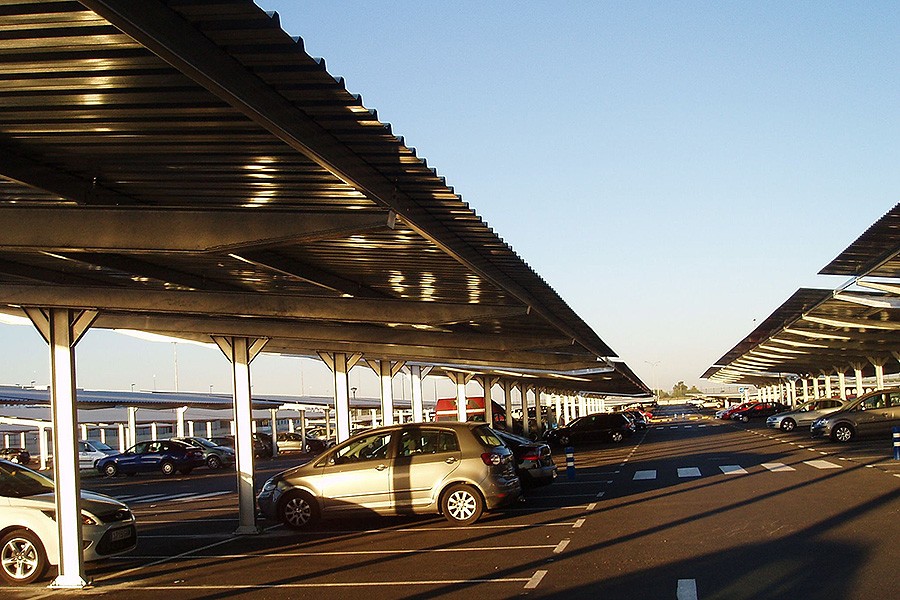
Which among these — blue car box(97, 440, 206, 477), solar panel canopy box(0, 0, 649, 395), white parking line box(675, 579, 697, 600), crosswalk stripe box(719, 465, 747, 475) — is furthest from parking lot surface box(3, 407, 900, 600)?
blue car box(97, 440, 206, 477)

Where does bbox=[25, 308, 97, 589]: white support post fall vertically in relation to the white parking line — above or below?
above

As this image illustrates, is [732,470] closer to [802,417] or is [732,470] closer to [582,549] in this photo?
[582,549]

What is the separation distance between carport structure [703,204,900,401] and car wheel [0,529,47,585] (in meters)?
14.9

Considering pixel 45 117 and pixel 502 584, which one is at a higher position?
pixel 45 117

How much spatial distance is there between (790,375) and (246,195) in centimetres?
8221

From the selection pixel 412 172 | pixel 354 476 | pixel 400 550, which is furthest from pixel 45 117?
pixel 354 476

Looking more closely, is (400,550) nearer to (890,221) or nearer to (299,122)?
(299,122)

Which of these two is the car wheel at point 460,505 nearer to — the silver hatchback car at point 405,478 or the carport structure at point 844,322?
the silver hatchback car at point 405,478

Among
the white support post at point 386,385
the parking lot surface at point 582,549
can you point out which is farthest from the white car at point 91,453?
the parking lot surface at point 582,549

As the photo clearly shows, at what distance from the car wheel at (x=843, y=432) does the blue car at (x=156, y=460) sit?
25.4m

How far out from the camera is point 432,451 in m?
17.9

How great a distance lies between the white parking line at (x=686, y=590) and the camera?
997 cm

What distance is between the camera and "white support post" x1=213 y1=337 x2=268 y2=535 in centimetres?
1820

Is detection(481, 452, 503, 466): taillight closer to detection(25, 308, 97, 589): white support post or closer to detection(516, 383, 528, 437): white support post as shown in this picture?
detection(25, 308, 97, 589): white support post
